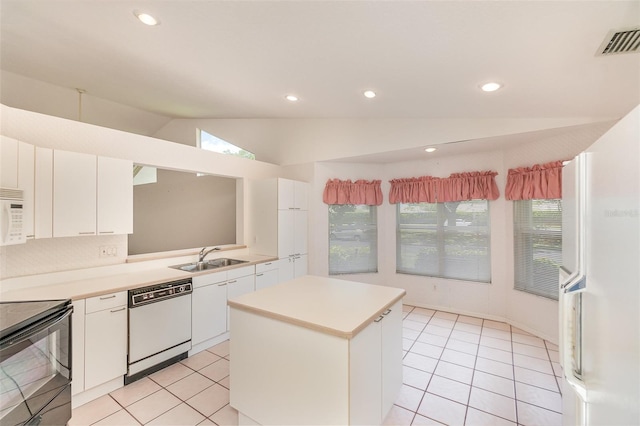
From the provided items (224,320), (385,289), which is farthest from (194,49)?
(224,320)

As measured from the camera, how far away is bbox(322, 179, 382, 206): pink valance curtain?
4.24m

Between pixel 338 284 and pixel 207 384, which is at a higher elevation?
pixel 338 284

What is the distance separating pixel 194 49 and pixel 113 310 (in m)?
2.27

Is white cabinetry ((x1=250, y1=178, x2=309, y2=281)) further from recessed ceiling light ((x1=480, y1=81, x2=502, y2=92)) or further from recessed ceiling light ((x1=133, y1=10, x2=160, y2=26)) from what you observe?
recessed ceiling light ((x1=480, y1=81, x2=502, y2=92))

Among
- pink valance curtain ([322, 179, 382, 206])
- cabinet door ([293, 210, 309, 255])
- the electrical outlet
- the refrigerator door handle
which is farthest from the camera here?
pink valance curtain ([322, 179, 382, 206])

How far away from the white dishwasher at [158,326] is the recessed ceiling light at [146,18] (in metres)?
2.12

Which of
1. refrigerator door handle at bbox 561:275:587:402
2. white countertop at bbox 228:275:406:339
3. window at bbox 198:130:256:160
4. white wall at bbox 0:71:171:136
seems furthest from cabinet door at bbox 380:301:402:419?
white wall at bbox 0:71:171:136

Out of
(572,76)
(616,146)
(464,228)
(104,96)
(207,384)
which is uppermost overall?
(104,96)

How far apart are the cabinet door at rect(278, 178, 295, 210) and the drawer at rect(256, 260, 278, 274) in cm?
81

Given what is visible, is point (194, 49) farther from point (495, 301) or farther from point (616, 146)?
point (495, 301)

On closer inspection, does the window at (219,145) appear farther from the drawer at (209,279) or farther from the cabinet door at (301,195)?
the drawer at (209,279)

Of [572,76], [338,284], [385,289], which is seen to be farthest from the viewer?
[338,284]

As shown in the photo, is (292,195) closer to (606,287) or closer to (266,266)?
(266,266)

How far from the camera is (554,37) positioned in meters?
1.43
